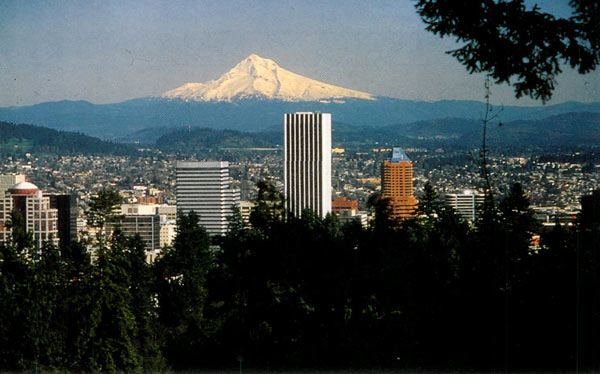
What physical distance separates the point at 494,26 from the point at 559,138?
120 cm

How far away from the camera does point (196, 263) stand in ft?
13.7

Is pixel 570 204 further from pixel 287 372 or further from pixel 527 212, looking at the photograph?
pixel 287 372

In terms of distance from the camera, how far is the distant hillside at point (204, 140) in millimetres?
5793

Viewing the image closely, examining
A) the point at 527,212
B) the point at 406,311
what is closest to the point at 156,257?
the point at 406,311

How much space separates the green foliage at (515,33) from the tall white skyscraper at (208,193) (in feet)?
6.96

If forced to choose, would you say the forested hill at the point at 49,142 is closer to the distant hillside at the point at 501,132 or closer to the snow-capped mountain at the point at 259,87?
the snow-capped mountain at the point at 259,87

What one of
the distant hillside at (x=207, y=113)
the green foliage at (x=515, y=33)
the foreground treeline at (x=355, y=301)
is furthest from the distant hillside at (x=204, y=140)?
the green foliage at (x=515, y=33)

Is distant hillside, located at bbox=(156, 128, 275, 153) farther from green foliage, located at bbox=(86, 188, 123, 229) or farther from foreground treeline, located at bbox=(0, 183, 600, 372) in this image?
foreground treeline, located at bbox=(0, 183, 600, 372)

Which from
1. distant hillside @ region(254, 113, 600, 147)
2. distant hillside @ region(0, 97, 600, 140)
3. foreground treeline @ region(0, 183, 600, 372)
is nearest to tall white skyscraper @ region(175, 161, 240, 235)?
distant hillside @ region(0, 97, 600, 140)

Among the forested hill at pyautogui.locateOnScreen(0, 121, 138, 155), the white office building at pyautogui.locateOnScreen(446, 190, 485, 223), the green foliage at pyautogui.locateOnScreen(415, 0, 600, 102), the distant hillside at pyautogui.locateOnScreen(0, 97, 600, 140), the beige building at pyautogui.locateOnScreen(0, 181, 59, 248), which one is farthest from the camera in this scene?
the forested hill at pyautogui.locateOnScreen(0, 121, 138, 155)

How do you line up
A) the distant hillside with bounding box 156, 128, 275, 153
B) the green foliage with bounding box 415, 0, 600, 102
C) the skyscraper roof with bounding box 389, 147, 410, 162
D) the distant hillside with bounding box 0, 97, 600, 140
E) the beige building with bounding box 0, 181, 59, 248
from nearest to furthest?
the green foliage with bounding box 415, 0, 600, 102
the beige building with bounding box 0, 181, 59, 248
the skyscraper roof with bounding box 389, 147, 410, 162
the distant hillside with bounding box 0, 97, 600, 140
the distant hillside with bounding box 156, 128, 275, 153

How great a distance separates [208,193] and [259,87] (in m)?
1.10

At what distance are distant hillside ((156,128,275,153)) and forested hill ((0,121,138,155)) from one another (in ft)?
1.72

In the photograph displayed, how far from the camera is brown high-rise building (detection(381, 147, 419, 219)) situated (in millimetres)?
3098
